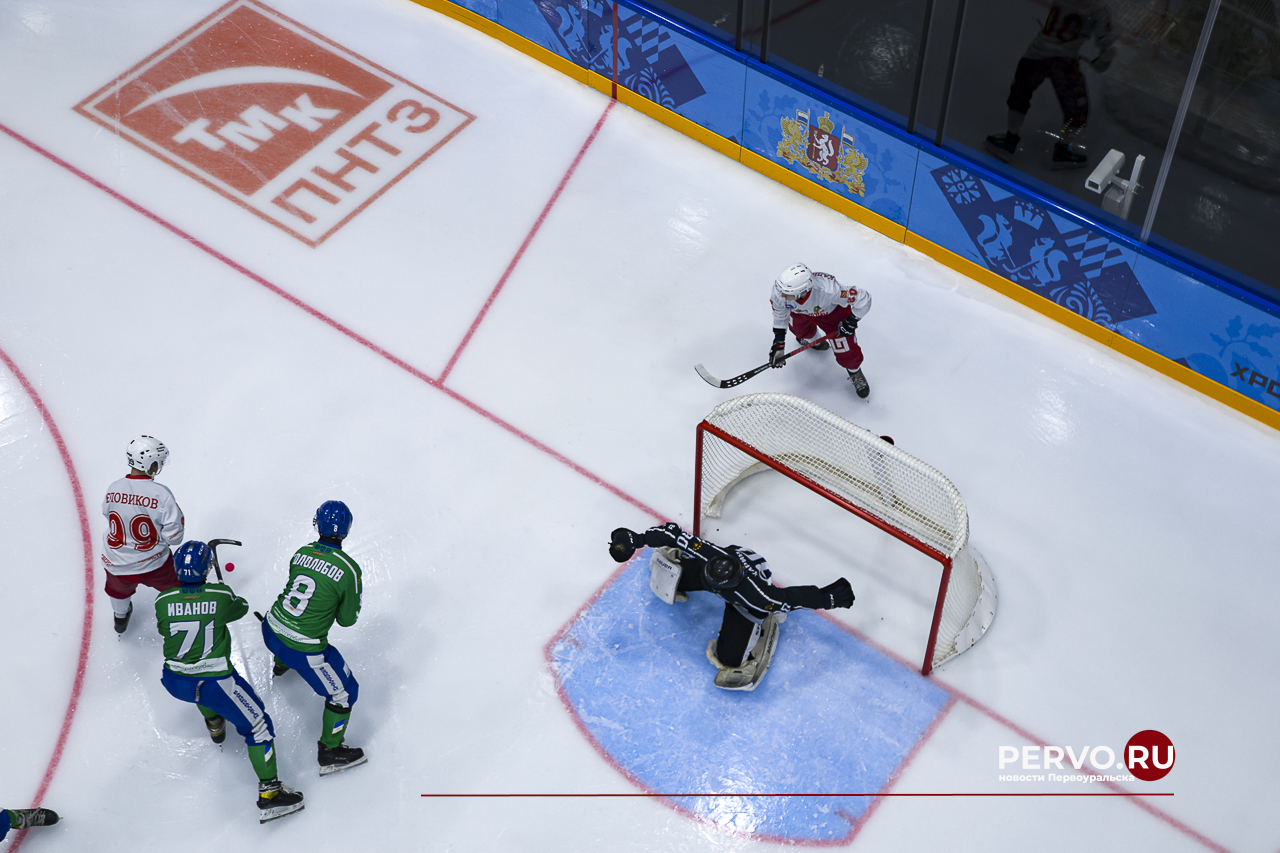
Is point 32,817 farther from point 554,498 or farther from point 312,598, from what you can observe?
point 554,498

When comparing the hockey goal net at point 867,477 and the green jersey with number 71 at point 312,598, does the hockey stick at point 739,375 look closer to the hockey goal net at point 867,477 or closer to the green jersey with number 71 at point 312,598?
the hockey goal net at point 867,477

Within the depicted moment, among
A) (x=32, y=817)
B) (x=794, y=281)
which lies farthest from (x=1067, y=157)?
(x=32, y=817)

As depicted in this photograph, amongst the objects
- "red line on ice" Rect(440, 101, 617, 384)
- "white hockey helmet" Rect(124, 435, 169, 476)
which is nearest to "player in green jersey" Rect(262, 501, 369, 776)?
"white hockey helmet" Rect(124, 435, 169, 476)

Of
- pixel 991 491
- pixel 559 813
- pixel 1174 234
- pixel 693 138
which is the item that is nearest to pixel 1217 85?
pixel 1174 234

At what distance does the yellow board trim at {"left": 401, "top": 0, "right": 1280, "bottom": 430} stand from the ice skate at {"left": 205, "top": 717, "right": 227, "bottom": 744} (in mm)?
4846

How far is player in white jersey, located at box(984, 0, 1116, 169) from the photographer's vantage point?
744cm

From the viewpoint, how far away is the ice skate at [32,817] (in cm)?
566

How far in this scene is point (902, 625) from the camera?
6477mm

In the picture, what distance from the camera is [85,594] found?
664 centimetres

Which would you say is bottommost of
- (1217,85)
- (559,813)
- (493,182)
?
(559,813)

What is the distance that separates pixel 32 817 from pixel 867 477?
410 centimetres

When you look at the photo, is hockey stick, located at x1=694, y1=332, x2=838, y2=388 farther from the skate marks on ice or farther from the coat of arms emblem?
the coat of arms emblem

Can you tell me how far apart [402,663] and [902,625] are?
2.47 meters

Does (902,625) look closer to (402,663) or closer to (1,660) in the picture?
(402,663)
